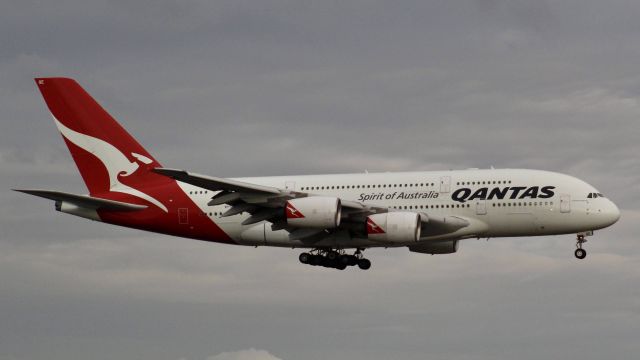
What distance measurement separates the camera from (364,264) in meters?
62.9

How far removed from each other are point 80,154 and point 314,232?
16291 millimetres

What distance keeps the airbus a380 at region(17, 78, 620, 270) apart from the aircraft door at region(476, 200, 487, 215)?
56 millimetres

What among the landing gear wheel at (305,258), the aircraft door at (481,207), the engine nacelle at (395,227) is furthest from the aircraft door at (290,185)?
the aircraft door at (481,207)

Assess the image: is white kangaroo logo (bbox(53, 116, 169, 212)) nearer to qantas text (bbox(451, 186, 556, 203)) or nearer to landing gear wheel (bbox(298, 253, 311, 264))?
landing gear wheel (bbox(298, 253, 311, 264))

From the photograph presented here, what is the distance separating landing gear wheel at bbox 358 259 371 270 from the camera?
2475 inches

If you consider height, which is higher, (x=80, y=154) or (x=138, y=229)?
(x=80, y=154)

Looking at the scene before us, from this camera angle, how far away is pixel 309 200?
186 ft

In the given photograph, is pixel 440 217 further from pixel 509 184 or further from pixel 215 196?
pixel 215 196

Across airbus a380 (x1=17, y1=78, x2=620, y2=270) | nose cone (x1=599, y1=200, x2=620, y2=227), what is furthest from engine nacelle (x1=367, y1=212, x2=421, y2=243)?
nose cone (x1=599, y1=200, x2=620, y2=227)


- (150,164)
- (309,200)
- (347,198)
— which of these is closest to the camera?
(309,200)

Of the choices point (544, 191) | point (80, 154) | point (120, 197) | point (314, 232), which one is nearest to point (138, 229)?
point (120, 197)

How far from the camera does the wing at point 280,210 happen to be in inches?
2232

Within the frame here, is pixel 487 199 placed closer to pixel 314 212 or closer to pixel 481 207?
A: pixel 481 207

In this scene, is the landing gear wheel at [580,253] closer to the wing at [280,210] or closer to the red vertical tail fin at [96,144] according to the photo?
the wing at [280,210]
